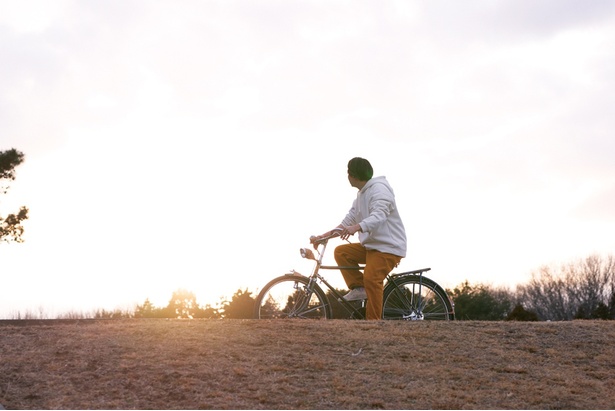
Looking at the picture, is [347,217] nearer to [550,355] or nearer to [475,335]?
[475,335]

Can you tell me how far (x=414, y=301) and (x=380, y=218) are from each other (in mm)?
1581

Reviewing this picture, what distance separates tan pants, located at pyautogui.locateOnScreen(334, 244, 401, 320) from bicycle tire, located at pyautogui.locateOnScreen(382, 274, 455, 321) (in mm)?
321

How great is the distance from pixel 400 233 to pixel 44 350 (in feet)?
14.2

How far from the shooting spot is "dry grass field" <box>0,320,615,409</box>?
7.35m

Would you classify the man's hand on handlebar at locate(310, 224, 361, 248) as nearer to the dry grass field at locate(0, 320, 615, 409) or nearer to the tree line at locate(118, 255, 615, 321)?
the dry grass field at locate(0, 320, 615, 409)

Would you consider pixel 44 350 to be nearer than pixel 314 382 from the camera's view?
No

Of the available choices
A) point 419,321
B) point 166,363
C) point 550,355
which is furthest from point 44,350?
point 550,355

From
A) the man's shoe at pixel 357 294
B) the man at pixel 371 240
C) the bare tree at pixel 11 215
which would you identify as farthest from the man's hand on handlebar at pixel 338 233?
the bare tree at pixel 11 215

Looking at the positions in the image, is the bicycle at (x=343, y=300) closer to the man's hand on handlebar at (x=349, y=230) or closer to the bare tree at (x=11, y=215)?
the man's hand on handlebar at (x=349, y=230)

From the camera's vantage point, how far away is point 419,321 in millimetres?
10195

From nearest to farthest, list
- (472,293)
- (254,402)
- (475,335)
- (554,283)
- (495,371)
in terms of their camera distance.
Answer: (254,402) → (495,371) → (475,335) → (472,293) → (554,283)

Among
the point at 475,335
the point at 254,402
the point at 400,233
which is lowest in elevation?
the point at 254,402

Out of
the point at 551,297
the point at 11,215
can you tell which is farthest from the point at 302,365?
the point at 551,297

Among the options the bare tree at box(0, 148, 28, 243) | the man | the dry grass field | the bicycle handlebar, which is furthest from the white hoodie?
the bare tree at box(0, 148, 28, 243)
